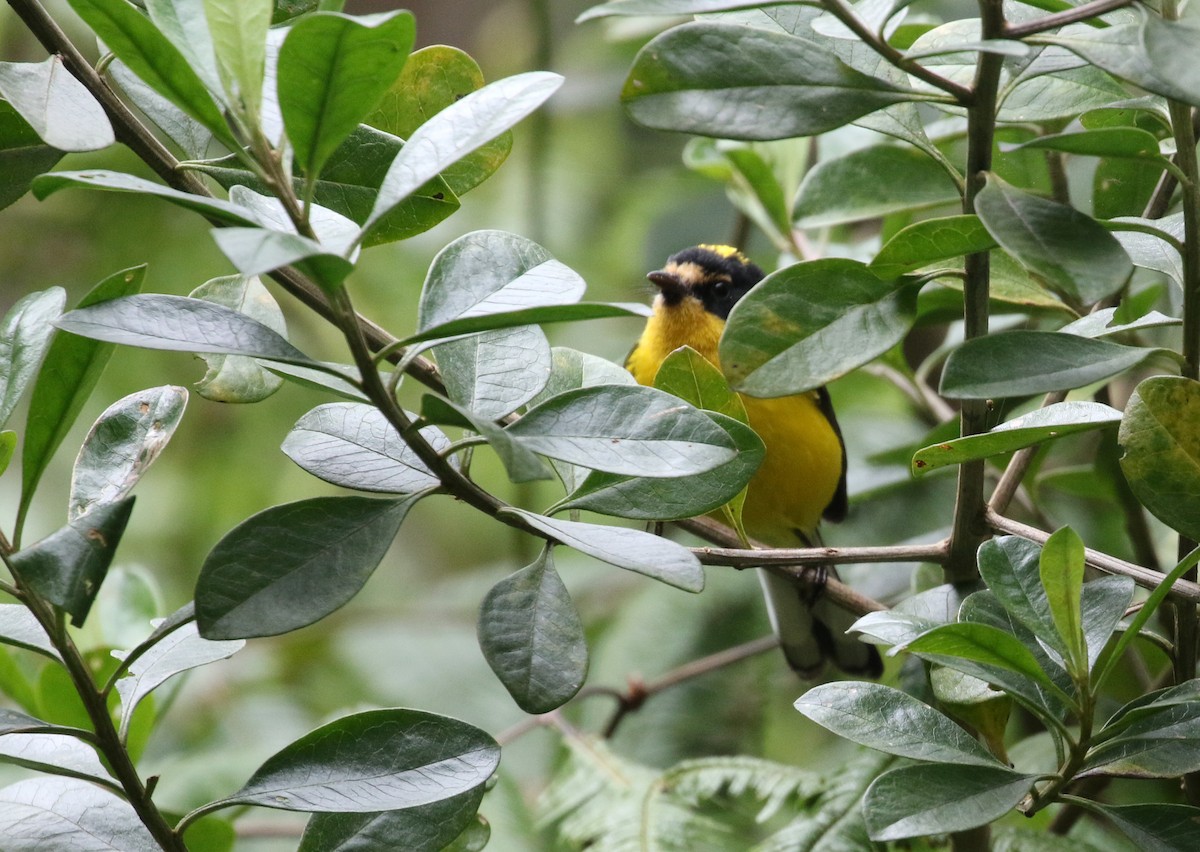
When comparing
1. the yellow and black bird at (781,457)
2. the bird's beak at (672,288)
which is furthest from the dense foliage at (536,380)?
the bird's beak at (672,288)

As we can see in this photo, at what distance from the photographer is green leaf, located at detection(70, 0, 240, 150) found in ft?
2.69

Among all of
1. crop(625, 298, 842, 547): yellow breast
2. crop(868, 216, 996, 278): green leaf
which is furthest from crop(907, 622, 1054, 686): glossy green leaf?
crop(625, 298, 842, 547): yellow breast

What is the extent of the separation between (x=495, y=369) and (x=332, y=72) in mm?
359

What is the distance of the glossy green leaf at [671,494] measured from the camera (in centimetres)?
106

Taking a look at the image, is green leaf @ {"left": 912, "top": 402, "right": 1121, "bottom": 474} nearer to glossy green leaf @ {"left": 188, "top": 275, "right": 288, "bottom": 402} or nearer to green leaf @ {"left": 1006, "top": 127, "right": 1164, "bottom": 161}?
green leaf @ {"left": 1006, "top": 127, "right": 1164, "bottom": 161}

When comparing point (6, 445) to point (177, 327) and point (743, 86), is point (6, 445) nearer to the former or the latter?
point (177, 327)

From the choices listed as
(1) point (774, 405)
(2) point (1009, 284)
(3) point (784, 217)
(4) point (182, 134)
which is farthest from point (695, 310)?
(4) point (182, 134)

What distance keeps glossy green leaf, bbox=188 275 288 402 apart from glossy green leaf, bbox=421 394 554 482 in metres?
0.36

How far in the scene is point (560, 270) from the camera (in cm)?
100

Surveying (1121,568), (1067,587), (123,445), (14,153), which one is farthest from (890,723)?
(14,153)

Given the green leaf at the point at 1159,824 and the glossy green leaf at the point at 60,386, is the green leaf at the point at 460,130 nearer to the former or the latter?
the glossy green leaf at the point at 60,386

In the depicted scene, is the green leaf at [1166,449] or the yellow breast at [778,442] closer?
the green leaf at [1166,449]

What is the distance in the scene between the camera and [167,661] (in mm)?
1129

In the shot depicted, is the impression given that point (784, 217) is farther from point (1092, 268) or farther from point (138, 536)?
point (138, 536)
